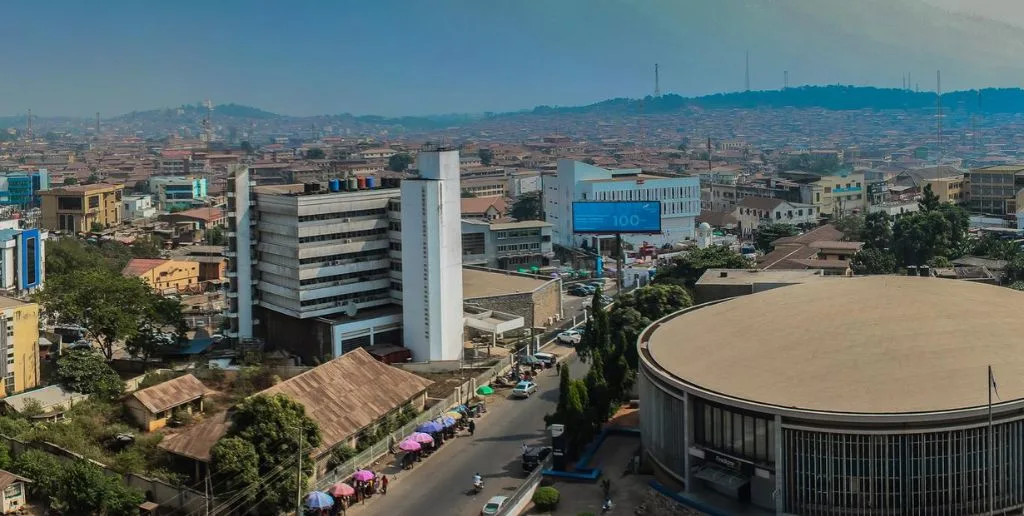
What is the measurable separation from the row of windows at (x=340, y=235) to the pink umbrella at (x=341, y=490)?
528 inches

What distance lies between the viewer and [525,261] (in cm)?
5462

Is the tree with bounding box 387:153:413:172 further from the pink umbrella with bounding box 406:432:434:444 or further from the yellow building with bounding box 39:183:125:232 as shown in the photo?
the pink umbrella with bounding box 406:432:434:444

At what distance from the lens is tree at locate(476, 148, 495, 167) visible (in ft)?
453

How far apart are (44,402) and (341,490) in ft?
36.1

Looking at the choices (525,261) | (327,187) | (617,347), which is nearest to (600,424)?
(617,347)

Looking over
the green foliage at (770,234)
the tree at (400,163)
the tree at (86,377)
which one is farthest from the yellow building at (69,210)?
the tree at (400,163)

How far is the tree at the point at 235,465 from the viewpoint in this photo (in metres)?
20.7

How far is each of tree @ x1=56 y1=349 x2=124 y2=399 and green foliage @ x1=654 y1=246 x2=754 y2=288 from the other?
2028cm

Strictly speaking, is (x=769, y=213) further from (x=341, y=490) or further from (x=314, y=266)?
(x=341, y=490)

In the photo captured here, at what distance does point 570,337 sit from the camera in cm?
3738

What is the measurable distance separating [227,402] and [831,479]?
17.3 metres

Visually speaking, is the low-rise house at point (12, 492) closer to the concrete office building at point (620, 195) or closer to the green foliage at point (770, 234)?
the green foliage at point (770, 234)

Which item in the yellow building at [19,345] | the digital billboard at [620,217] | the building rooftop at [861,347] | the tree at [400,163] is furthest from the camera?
the tree at [400,163]

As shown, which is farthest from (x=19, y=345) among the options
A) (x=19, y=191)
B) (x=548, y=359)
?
(x=19, y=191)
